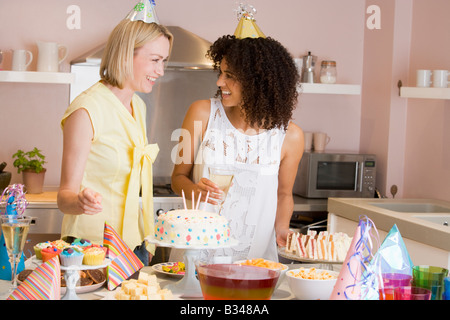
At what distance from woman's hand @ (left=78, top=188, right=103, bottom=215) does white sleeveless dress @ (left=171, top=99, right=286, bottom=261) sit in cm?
64

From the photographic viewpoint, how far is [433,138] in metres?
3.51

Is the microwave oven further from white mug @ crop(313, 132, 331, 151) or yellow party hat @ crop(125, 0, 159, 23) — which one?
yellow party hat @ crop(125, 0, 159, 23)

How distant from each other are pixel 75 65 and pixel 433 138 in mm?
2169

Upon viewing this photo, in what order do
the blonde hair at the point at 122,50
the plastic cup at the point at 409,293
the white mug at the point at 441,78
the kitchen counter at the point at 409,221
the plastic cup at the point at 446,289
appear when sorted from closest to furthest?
1. the plastic cup at the point at 409,293
2. the plastic cup at the point at 446,289
3. the blonde hair at the point at 122,50
4. the kitchen counter at the point at 409,221
5. the white mug at the point at 441,78

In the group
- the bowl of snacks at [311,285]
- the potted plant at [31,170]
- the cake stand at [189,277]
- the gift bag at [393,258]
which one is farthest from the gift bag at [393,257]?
the potted plant at [31,170]

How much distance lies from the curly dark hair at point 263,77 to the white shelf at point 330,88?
1532mm

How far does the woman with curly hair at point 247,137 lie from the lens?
2166 millimetres

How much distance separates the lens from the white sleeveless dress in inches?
85.9

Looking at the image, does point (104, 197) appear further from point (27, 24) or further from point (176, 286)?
point (27, 24)

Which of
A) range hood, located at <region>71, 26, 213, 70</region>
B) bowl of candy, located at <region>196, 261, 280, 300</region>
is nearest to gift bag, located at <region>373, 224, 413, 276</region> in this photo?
bowl of candy, located at <region>196, 261, 280, 300</region>

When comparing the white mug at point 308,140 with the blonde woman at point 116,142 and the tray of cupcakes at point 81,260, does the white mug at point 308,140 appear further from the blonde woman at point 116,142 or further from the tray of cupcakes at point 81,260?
the tray of cupcakes at point 81,260

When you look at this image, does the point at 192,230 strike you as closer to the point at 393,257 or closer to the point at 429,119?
the point at 393,257

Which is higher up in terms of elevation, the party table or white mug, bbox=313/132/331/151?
white mug, bbox=313/132/331/151

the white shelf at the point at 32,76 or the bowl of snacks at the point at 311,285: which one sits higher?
the white shelf at the point at 32,76
